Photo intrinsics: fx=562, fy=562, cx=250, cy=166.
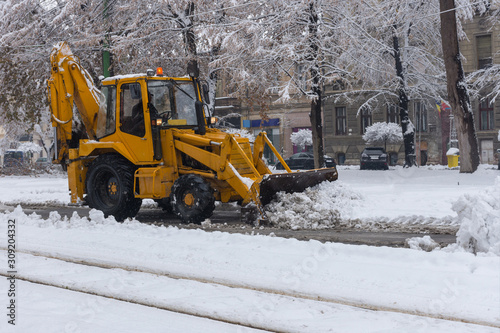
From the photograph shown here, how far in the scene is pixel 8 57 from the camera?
77.2 ft

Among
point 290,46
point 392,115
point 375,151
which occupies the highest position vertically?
point 290,46

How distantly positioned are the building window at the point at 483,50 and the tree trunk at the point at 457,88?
20.7 metres

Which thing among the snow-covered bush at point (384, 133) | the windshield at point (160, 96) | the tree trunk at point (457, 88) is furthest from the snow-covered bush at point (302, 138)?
the windshield at point (160, 96)

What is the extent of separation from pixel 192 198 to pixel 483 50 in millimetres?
32712

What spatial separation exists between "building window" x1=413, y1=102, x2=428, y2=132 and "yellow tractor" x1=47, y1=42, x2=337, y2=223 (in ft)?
95.0

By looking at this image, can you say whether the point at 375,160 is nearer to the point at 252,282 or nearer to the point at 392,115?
the point at 392,115

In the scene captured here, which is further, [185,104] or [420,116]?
[420,116]

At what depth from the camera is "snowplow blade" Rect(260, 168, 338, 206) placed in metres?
9.91

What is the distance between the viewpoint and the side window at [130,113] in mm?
10547

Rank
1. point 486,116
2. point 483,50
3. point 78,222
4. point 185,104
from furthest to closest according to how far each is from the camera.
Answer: point 483,50 → point 486,116 → point 185,104 → point 78,222

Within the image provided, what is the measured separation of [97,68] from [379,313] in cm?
2098

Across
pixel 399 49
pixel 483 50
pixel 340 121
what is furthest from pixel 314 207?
pixel 340 121

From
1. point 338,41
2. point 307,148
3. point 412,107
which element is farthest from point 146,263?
point 307,148

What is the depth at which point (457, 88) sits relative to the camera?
1825 centimetres
